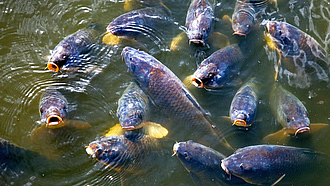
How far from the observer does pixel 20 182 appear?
3854 mm

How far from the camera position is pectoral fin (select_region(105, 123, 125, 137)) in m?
4.12

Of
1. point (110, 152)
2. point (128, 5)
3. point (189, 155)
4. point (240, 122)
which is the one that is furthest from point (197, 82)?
point (128, 5)

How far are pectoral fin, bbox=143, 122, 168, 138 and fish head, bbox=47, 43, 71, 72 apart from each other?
4.71 ft

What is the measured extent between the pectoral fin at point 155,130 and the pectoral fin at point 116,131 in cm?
28

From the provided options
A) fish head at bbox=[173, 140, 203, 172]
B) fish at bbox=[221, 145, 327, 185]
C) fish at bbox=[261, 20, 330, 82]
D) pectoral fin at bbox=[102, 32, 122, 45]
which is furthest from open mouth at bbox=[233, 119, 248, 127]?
pectoral fin at bbox=[102, 32, 122, 45]

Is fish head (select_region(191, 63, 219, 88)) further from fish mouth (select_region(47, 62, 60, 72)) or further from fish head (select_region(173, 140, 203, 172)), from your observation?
fish mouth (select_region(47, 62, 60, 72))

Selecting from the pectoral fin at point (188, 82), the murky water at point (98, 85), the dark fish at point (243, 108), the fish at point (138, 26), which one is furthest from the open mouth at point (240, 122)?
the fish at point (138, 26)

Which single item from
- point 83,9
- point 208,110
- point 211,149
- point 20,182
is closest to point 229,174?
point 211,149

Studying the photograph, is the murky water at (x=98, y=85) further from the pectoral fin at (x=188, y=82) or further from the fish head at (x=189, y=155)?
the fish head at (x=189, y=155)

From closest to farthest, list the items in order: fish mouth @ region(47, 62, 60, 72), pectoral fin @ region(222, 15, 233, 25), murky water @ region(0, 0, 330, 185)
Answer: murky water @ region(0, 0, 330, 185)
fish mouth @ region(47, 62, 60, 72)
pectoral fin @ region(222, 15, 233, 25)

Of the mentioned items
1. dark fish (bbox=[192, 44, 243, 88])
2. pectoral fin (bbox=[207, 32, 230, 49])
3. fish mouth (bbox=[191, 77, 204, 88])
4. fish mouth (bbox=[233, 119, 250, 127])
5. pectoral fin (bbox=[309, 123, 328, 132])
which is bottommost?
pectoral fin (bbox=[309, 123, 328, 132])

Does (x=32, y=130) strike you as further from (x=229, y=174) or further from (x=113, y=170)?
(x=229, y=174)

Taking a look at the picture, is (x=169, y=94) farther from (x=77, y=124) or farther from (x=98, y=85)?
(x=77, y=124)

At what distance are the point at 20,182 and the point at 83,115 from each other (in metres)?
1.07
